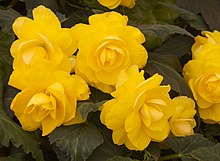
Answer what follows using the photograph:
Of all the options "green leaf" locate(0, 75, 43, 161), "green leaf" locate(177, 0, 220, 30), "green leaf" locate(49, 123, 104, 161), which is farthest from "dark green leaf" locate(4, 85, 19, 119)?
"green leaf" locate(177, 0, 220, 30)

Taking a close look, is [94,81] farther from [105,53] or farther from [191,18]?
[191,18]

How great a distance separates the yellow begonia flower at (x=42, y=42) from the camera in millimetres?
1082

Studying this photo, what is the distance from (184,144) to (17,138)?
331mm

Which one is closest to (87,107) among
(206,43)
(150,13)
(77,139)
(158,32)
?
(77,139)

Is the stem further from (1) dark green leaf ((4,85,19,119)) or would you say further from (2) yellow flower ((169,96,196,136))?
(1) dark green leaf ((4,85,19,119))

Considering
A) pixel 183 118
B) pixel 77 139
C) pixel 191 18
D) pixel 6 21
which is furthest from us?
pixel 191 18

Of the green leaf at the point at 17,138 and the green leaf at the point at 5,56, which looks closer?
the green leaf at the point at 17,138

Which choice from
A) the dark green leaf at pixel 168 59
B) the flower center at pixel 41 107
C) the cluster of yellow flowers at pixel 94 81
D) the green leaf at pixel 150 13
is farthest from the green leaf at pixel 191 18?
the flower center at pixel 41 107

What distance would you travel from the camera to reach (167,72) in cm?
120

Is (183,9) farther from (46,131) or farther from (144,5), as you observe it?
(46,131)

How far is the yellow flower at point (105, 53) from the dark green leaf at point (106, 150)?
3.4 inches

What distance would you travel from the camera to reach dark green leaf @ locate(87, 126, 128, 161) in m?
1.07

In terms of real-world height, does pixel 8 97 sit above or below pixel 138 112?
below

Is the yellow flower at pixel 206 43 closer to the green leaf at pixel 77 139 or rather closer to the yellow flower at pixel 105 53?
the yellow flower at pixel 105 53
